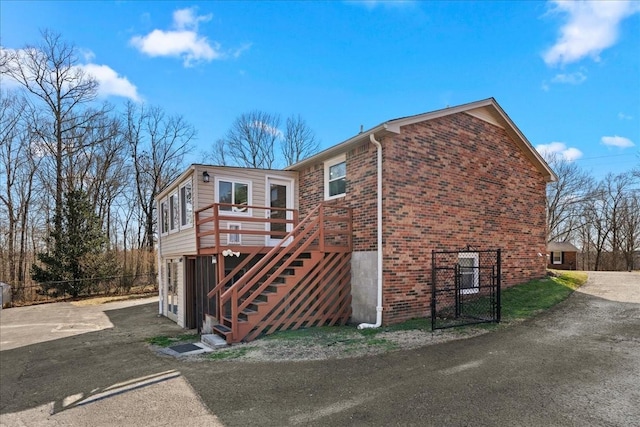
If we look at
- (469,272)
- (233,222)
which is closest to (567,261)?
(469,272)

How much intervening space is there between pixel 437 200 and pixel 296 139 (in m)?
25.0

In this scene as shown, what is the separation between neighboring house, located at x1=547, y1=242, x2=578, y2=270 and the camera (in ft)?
100

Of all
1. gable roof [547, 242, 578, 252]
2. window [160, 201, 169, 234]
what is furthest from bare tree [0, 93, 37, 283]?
gable roof [547, 242, 578, 252]

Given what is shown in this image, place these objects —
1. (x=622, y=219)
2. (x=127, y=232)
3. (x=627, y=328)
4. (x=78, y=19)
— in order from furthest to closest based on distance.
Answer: (x=622, y=219) < (x=127, y=232) < (x=78, y=19) < (x=627, y=328)

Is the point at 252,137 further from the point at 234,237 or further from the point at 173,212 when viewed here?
the point at 234,237

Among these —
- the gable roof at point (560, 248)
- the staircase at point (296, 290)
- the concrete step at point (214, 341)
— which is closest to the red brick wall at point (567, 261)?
the gable roof at point (560, 248)

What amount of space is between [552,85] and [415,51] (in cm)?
524

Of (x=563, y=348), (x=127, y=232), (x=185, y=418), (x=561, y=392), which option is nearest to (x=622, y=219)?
(x=563, y=348)

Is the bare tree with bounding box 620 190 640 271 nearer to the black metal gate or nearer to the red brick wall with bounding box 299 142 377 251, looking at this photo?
the black metal gate

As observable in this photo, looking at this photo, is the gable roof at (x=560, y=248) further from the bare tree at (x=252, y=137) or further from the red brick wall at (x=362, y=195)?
the red brick wall at (x=362, y=195)

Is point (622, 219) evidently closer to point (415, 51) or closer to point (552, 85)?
point (552, 85)

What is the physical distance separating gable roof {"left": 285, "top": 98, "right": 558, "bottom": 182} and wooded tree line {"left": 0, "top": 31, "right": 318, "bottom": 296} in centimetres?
1631

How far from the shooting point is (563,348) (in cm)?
613

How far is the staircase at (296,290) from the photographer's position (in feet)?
25.2
